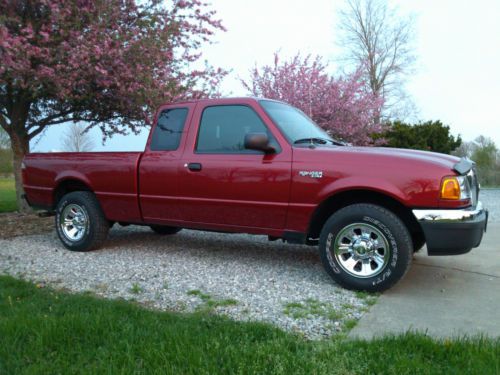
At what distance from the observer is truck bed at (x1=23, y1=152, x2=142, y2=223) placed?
577 cm

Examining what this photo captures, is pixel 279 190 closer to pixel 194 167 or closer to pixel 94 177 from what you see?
pixel 194 167

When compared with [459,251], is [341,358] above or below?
below

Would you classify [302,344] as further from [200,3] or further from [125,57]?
[200,3]

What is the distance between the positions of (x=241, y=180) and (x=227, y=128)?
28.6 inches

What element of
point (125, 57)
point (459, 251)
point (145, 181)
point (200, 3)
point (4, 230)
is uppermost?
point (200, 3)

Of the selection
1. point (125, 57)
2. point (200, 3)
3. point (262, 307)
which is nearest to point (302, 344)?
point (262, 307)

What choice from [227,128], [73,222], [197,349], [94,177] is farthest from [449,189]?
[73,222]

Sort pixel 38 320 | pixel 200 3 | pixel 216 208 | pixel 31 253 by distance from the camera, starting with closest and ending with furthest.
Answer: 1. pixel 38 320
2. pixel 216 208
3. pixel 31 253
4. pixel 200 3

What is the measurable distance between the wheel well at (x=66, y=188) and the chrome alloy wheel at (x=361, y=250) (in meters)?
3.72

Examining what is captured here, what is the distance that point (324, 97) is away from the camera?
51.8 ft

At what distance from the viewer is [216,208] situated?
5.07 meters

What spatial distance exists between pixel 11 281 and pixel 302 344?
313 cm

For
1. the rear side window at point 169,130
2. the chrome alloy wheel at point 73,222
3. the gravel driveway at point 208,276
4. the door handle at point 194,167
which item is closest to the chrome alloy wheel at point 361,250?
the gravel driveway at point 208,276

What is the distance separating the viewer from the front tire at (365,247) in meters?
4.13
